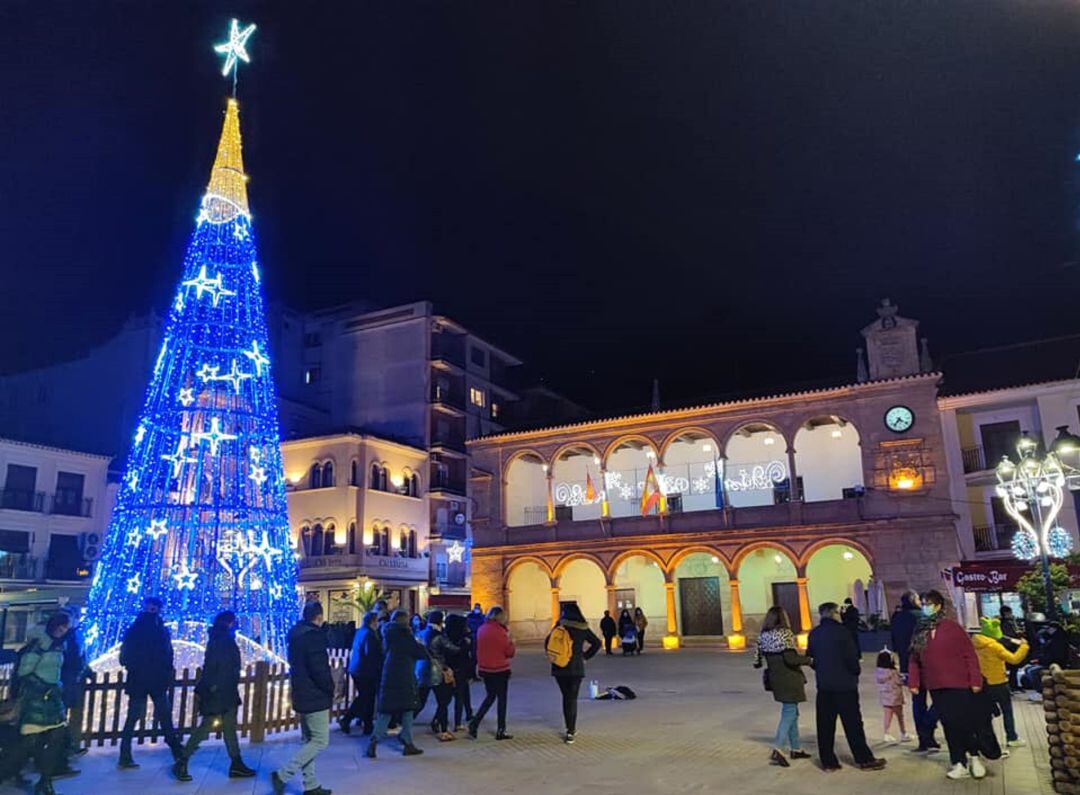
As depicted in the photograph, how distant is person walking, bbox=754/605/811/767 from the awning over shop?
61.7 feet

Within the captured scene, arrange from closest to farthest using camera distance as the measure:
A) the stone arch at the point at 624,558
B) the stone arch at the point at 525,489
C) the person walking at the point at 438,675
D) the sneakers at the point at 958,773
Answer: the sneakers at the point at 958,773, the person walking at the point at 438,675, the stone arch at the point at 624,558, the stone arch at the point at 525,489

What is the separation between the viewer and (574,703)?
9.95m

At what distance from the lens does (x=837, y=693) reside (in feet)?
26.5

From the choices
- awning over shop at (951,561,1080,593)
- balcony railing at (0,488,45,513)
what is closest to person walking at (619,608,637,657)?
awning over shop at (951,561,1080,593)

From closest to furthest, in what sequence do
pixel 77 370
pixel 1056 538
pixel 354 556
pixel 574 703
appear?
pixel 574 703 → pixel 1056 538 → pixel 354 556 → pixel 77 370

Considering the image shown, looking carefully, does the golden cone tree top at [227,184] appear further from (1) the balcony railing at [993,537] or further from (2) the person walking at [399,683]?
(1) the balcony railing at [993,537]

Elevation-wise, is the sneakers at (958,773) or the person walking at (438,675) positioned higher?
the person walking at (438,675)

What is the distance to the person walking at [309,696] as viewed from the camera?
7211 mm

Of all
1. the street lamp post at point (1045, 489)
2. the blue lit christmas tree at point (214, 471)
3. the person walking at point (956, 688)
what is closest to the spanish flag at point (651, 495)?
the street lamp post at point (1045, 489)

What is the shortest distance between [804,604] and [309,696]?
23.8 m

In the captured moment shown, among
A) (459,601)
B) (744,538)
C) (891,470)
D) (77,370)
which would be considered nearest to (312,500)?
(459,601)

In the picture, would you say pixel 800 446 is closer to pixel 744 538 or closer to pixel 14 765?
pixel 744 538

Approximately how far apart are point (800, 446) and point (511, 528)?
12241 millimetres

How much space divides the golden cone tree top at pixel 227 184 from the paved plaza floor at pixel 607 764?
8228mm
